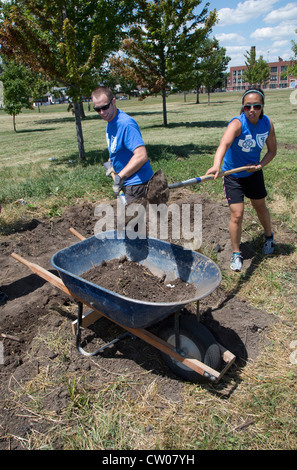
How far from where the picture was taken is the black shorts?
407 centimetres

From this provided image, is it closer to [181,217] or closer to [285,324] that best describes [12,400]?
[285,324]

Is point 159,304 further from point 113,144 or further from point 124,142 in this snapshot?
point 113,144

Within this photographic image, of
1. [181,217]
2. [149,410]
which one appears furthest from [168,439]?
[181,217]

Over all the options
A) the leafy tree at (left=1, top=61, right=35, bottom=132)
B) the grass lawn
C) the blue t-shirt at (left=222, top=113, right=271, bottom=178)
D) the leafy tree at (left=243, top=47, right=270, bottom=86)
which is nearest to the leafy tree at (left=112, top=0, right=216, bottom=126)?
the leafy tree at (left=1, top=61, right=35, bottom=132)

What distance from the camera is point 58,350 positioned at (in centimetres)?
318

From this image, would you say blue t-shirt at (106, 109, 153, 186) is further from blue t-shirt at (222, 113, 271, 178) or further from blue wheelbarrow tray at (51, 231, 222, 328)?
blue t-shirt at (222, 113, 271, 178)

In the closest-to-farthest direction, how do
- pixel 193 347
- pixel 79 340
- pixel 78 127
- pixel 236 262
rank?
1. pixel 193 347
2. pixel 79 340
3. pixel 236 262
4. pixel 78 127

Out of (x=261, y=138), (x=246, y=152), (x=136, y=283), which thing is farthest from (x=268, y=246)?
(x=136, y=283)

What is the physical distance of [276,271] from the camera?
4219mm

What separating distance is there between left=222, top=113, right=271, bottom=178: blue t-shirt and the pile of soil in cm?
169

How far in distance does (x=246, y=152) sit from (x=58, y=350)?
2971 mm

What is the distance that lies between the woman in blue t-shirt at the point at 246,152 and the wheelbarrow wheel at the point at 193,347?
67.4 inches

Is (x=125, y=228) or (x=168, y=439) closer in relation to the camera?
(x=168, y=439)
